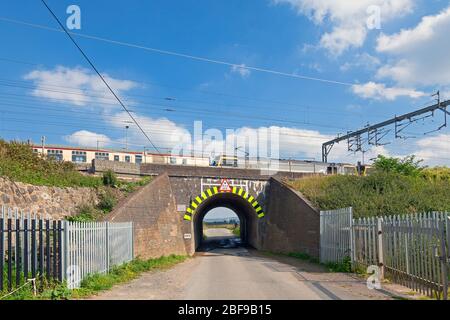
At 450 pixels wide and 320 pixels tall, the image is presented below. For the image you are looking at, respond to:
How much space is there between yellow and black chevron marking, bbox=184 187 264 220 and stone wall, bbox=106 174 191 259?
676 mm

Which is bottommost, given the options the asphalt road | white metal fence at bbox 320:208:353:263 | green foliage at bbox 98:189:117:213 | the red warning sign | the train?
the asphalt road

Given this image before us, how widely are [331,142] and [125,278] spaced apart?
102 feet

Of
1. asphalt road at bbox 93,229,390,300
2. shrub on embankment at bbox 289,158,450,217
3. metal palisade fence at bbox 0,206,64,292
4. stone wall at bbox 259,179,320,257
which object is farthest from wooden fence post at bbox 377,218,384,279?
metal palisade fence at bbox 0,206,64,292

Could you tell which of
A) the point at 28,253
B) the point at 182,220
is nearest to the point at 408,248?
the point at 28,253

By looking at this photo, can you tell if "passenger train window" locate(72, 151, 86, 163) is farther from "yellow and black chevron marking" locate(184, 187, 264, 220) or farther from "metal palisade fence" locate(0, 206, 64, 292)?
"metal palisade fence" locate(0, 206, 64, 292)

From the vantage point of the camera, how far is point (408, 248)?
10.2 meters

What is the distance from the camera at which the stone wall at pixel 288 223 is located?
794 inches

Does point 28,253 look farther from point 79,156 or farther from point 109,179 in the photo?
point 79,156

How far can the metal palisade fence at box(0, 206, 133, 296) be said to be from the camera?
27.7 feet

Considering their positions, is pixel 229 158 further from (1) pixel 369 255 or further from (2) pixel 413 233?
(2) pixel 413 233

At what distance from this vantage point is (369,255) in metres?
12.6
